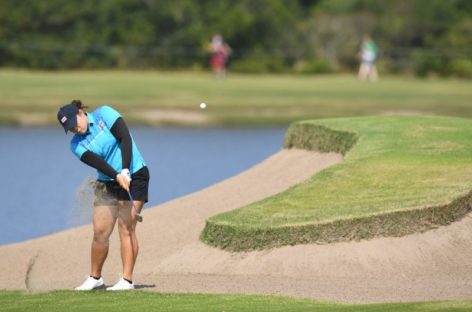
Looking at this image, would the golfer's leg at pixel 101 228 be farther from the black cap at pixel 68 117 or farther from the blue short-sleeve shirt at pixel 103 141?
the black cap at pixel 68 117

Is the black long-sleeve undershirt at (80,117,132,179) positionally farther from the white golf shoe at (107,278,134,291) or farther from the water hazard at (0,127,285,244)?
the white golf shoe at (107,278,134,291)

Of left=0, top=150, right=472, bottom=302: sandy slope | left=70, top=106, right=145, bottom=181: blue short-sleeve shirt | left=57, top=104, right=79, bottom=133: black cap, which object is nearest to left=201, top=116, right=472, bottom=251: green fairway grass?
left=0, top=150, right=472, bottom=302: sandy slope

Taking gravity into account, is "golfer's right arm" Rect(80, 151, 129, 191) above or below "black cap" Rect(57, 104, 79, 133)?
below

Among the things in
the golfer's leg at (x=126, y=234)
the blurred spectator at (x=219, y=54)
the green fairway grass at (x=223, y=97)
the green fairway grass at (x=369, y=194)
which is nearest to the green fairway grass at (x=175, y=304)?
the golfer's leg at (x=126, y=234)

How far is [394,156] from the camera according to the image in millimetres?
16906

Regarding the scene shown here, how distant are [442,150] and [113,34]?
4457 cm

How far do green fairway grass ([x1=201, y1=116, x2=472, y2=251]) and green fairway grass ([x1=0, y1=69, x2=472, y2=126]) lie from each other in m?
20.1

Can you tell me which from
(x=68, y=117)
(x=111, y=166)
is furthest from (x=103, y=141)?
(x=68, y=117)

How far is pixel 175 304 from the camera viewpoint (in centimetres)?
1115

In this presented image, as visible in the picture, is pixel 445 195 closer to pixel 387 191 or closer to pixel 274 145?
pixel 387 191

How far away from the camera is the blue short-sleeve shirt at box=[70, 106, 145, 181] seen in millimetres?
12031

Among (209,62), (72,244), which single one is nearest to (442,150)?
(72,244)

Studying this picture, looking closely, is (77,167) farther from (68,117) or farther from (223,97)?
(223,97)

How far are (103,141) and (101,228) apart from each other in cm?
74
